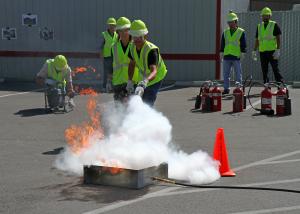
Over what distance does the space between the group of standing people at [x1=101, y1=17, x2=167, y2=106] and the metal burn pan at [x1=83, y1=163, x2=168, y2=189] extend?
1.23 metres

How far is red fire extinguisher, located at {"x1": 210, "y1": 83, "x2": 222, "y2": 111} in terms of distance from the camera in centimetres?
1505

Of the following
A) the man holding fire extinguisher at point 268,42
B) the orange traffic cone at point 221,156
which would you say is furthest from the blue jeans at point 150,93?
the man holding fire extinguisher at point 268,42

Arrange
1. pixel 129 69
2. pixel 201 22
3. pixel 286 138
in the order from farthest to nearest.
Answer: pixel 201 22 < pixel 286 138 < pixel 129 69

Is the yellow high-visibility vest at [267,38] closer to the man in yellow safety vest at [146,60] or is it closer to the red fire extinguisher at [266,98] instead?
the red fire extinguisher at [266,98]

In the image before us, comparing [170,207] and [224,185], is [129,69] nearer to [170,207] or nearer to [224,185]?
[224,185]

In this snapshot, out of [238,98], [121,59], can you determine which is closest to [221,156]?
[121,59]

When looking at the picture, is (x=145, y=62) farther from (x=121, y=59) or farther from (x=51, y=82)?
(x=51, y=82)

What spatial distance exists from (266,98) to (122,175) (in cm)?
726

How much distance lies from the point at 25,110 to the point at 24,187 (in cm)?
786

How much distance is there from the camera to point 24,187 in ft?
26.1

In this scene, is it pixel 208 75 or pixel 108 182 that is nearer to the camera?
pixel 108 182

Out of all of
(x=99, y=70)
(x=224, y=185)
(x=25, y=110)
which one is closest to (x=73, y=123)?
(x=25, y=110)

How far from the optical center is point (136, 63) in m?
9.61

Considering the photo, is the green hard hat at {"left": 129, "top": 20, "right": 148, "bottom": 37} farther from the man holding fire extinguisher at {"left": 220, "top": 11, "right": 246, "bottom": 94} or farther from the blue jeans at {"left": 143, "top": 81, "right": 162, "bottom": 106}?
the man holding fire extinguisher at {"left": 220, "top": 11, "right": 246, "bottom": 94}
